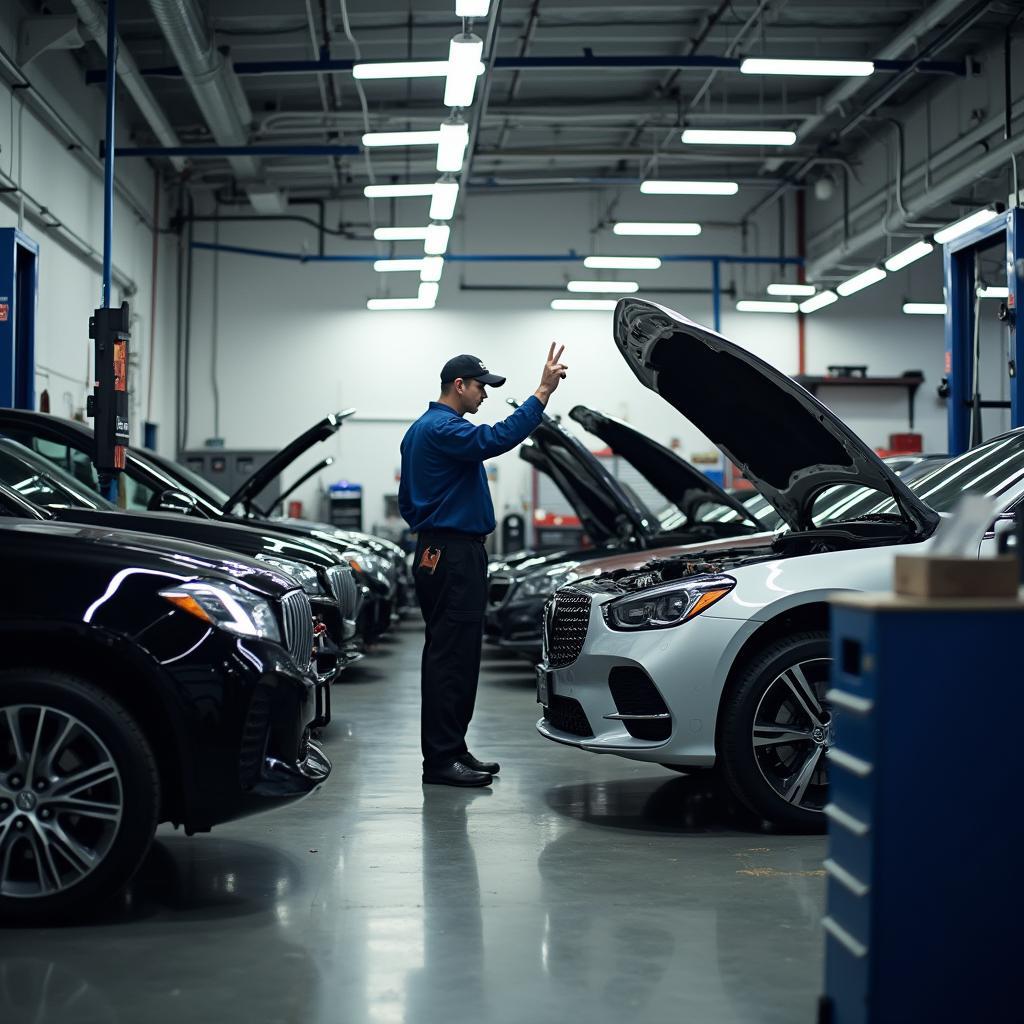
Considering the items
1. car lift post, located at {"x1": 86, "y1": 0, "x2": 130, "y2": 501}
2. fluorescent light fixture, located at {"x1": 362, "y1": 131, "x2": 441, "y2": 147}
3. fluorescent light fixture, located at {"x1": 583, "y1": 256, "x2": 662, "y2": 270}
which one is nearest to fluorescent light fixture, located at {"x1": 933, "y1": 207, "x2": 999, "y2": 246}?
fluorescent light fixture, located at {"x1": 583, "y1": 256, "x2": 662, "y2": 270}

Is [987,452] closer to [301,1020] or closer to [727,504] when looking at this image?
[727,504]

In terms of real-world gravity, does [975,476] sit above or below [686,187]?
below

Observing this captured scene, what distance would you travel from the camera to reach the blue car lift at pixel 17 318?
9133 mm

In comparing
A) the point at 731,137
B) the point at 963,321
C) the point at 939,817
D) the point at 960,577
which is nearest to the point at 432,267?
the point at 731,137

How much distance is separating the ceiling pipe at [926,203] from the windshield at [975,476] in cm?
924

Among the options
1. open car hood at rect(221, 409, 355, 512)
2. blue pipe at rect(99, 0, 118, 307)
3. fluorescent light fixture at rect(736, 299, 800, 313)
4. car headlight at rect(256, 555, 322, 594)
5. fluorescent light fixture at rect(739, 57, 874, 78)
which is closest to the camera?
car headlight at rect(256, 555, 322, 594)

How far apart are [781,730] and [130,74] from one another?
458 inches

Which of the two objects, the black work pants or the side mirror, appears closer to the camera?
the black work pants

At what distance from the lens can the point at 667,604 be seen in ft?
14.8

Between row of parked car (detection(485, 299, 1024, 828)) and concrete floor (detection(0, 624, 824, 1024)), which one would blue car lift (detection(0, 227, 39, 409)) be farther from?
row of parked car (detection(485, 299, 1024, 828))

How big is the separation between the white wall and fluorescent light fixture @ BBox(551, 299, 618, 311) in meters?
6.17

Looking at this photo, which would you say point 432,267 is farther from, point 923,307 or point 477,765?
point 477,765

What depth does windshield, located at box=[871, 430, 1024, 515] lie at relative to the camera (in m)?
4.89

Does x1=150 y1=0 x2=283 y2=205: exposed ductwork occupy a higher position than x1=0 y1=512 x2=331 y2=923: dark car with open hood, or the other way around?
x1=150 y1=0 x2=283 y2=205: exposed ductwork
